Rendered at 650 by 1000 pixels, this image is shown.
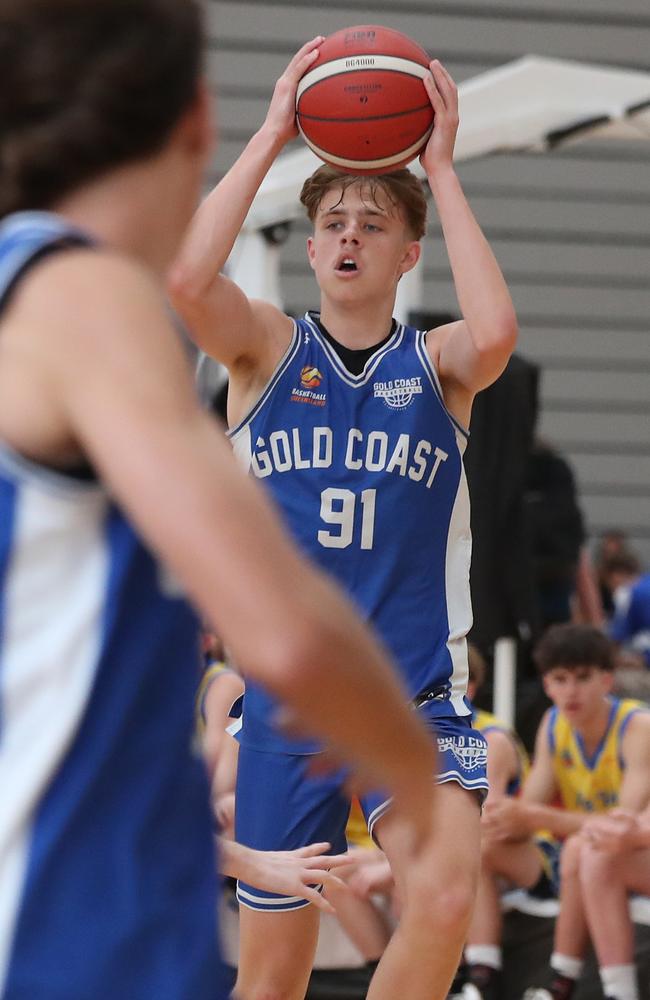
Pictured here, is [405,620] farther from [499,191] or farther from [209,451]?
[499,191]

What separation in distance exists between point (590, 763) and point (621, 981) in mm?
1096

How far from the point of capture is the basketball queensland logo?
13.4 feet

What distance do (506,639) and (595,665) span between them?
3.97 ft

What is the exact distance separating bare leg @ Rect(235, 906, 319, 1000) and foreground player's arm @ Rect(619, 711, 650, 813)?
8.49 feet

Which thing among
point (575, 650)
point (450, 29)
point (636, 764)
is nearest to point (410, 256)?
point (575, 650)

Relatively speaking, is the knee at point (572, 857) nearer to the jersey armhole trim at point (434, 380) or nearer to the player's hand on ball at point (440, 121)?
the jersey armhole trim at point (434, 380)

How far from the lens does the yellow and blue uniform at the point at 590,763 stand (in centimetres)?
662

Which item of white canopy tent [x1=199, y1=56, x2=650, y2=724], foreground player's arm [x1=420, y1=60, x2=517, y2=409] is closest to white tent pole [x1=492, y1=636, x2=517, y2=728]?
white canopy tent [x1=199, y1=56, x2=650, y2=724]

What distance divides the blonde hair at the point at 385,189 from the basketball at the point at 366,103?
2.1 inches

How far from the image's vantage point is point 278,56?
12711 millimetres

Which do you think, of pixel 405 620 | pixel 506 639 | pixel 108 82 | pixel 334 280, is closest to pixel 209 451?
pixel 108 82

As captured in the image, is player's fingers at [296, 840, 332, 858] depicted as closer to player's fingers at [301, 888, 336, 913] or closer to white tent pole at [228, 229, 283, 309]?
player's fingers at [301, 888, 336, 913]

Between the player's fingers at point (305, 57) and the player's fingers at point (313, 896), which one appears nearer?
the player's fingers at point (313, 896)

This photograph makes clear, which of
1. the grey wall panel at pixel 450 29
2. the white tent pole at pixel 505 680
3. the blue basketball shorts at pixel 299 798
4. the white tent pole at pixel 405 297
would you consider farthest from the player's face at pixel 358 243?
the grey wall panel at pixel 450 29
